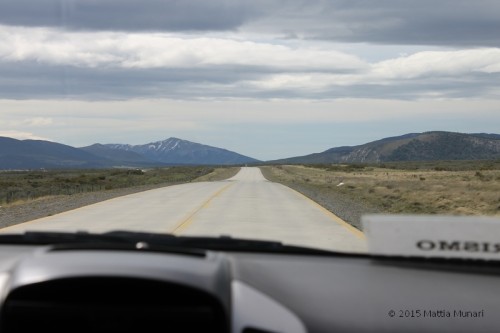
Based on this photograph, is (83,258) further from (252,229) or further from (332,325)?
(252,229)

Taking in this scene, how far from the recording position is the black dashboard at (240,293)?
2.88 metres

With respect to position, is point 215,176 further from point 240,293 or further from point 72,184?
point 240,293

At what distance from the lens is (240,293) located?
3.13 metres

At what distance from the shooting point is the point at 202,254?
3301 millimetres

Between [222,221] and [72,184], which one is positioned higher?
[222,221]

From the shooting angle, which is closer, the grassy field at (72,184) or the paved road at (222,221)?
the paved road at (222,221)

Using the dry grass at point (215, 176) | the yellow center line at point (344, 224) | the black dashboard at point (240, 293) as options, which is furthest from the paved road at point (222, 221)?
the dry grass at point (215, 176)

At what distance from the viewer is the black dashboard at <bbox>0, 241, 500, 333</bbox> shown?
2.88 meters

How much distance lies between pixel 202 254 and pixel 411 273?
1210mm

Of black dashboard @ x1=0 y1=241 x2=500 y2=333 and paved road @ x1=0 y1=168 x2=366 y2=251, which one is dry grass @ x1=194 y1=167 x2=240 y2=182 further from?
black dashboard @ x1=0 y1=241 x2=500 y2=333

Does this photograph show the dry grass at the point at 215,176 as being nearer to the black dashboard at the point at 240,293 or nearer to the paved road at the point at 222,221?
the paved road at the point at 222,221

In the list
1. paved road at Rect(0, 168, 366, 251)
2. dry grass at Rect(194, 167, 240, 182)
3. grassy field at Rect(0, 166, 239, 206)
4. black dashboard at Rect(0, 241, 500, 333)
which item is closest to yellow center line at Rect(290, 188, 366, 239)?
paved road at Rect(0, 168, 366, 251)

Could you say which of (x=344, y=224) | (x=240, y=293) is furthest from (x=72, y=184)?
(x=240, y=293)

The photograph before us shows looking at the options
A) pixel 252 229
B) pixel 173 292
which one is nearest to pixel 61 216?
pixel 252 229
